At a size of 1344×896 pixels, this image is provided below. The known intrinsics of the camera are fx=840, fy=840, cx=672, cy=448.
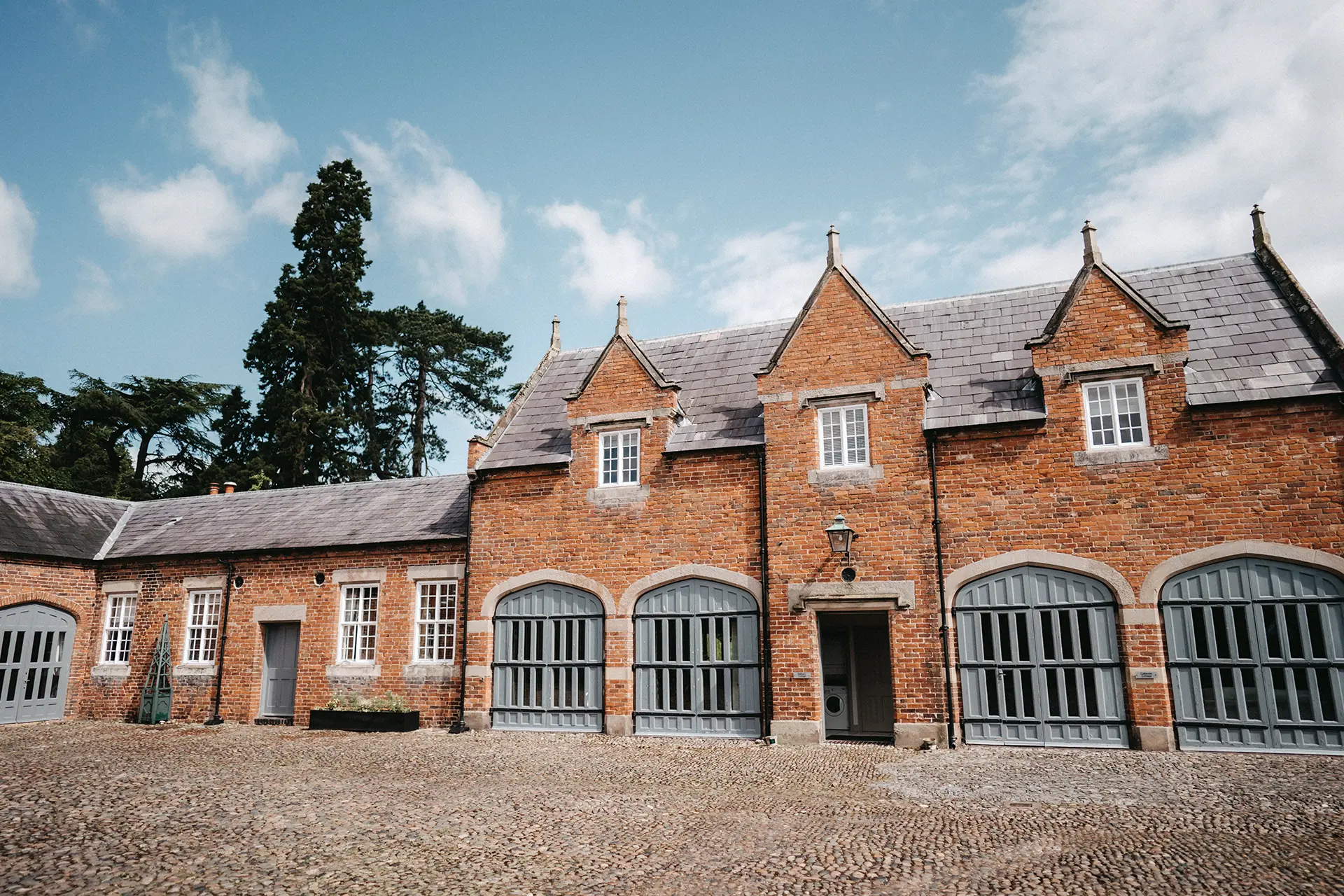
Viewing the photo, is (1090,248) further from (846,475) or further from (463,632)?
(463,632)

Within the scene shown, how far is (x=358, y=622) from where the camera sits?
1919cm

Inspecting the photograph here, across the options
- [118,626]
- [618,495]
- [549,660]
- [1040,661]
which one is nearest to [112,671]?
[118,626]

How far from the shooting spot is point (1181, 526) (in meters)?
13.4

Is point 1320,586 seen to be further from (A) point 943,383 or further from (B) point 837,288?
(B) point 837,288

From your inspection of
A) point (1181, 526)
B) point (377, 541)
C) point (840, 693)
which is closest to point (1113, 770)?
point (1181, 526)

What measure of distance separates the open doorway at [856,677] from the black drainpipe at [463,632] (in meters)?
7.35

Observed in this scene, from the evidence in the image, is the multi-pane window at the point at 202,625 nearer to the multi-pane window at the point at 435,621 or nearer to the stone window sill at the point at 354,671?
the stone window sill at the point at 354,671

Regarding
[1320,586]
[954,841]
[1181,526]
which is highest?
[1181,526]

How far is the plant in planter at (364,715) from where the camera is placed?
A: 17312 mm

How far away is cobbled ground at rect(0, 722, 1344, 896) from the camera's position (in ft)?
22.9

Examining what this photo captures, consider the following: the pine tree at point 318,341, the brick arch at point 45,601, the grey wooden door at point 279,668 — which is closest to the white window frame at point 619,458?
the grey wooden door at point 279,668

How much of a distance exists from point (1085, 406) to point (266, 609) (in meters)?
18.2

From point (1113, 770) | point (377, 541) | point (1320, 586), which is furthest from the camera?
point (377, 541)

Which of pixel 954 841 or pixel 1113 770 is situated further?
pixel 1113 770
